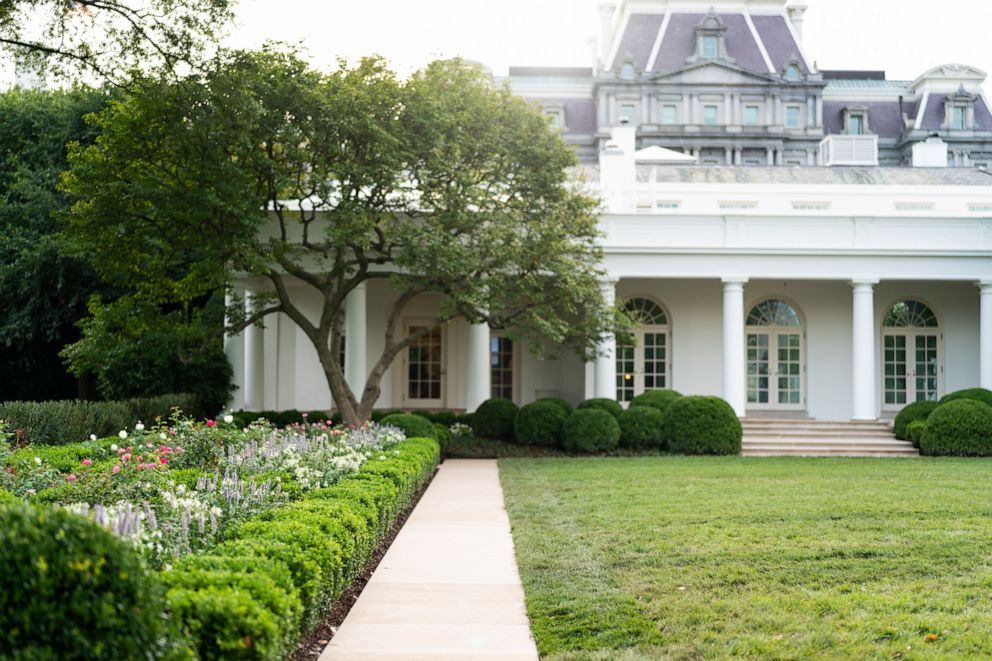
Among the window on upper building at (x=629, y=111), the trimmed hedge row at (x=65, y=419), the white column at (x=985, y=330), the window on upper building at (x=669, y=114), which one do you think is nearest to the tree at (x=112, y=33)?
the trimmed hedge row at (x=65, y=419)

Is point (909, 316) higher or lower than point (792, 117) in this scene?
lower

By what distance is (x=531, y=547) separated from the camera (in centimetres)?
962

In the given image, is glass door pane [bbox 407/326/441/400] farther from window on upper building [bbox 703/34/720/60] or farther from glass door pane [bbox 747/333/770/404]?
window on upper building [bbox 703/34/720/60]

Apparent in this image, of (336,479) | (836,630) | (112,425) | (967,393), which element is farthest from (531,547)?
(967,393)

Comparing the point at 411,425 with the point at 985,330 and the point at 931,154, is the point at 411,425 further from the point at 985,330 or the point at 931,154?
the point at 931,154

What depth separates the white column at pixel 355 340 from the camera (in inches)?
898

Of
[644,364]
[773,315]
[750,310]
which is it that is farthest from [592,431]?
[773,315]

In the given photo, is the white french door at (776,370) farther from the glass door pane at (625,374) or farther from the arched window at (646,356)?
the glass door pane at (625,374)

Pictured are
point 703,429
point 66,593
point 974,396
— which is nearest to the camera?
point 66,593

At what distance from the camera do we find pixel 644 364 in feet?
83.5

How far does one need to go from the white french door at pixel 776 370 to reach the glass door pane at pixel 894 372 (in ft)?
6.96

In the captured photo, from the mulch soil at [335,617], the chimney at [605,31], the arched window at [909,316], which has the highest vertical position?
the chimney at [605,31]

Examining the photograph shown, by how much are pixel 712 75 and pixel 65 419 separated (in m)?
53.9

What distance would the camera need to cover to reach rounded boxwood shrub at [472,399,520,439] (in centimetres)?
2194
